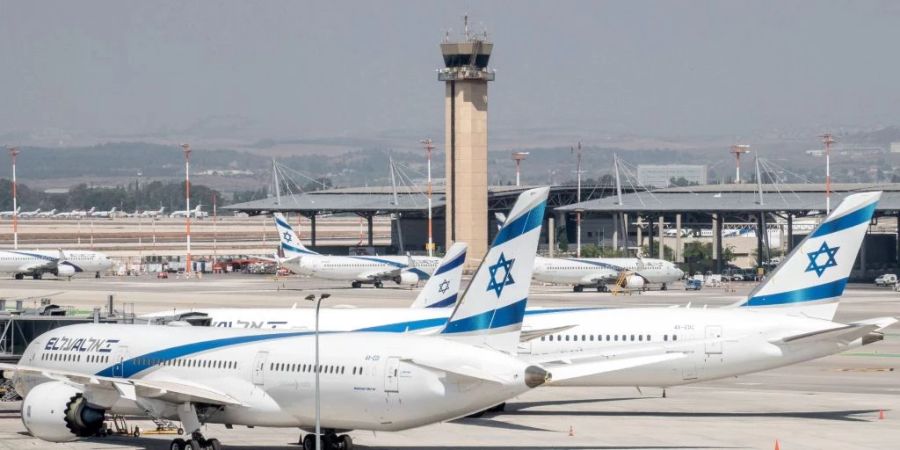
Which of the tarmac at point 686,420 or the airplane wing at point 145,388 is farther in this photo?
the tarmac at point 686,420

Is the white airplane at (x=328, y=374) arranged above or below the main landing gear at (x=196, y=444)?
above

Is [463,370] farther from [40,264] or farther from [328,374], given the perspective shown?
[40,264]

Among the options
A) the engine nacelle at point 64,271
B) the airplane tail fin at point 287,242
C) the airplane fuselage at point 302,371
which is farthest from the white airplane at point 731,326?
the engine nacelle at point 64,271

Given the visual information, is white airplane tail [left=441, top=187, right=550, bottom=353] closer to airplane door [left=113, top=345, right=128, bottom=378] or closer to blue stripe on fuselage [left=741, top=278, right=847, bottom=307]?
airplane door [left=113, top=345, right=128, bottom=378]

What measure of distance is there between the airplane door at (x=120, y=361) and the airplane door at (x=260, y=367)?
16.6ft

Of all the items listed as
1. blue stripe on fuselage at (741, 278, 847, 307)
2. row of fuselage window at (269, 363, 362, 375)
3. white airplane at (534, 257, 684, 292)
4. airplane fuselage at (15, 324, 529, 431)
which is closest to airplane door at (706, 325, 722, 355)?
blue stripe on fuselage at (741, 278, 847, 307)

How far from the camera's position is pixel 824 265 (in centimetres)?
5362

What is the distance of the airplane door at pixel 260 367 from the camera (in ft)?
137

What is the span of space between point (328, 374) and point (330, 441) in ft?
8.96

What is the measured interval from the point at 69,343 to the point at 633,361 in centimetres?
1758

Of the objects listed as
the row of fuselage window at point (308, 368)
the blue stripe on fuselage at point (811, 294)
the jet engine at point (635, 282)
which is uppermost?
the blue stripe on fuselage at point (811, 294)

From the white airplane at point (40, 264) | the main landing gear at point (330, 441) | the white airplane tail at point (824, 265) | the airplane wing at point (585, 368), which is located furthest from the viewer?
the white airplane at point (40, 264)

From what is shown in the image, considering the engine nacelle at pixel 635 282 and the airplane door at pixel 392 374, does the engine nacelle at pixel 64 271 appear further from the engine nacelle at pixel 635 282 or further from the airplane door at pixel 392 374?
the airplane door at pixel 392 374

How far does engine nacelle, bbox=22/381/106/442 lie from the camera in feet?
139
